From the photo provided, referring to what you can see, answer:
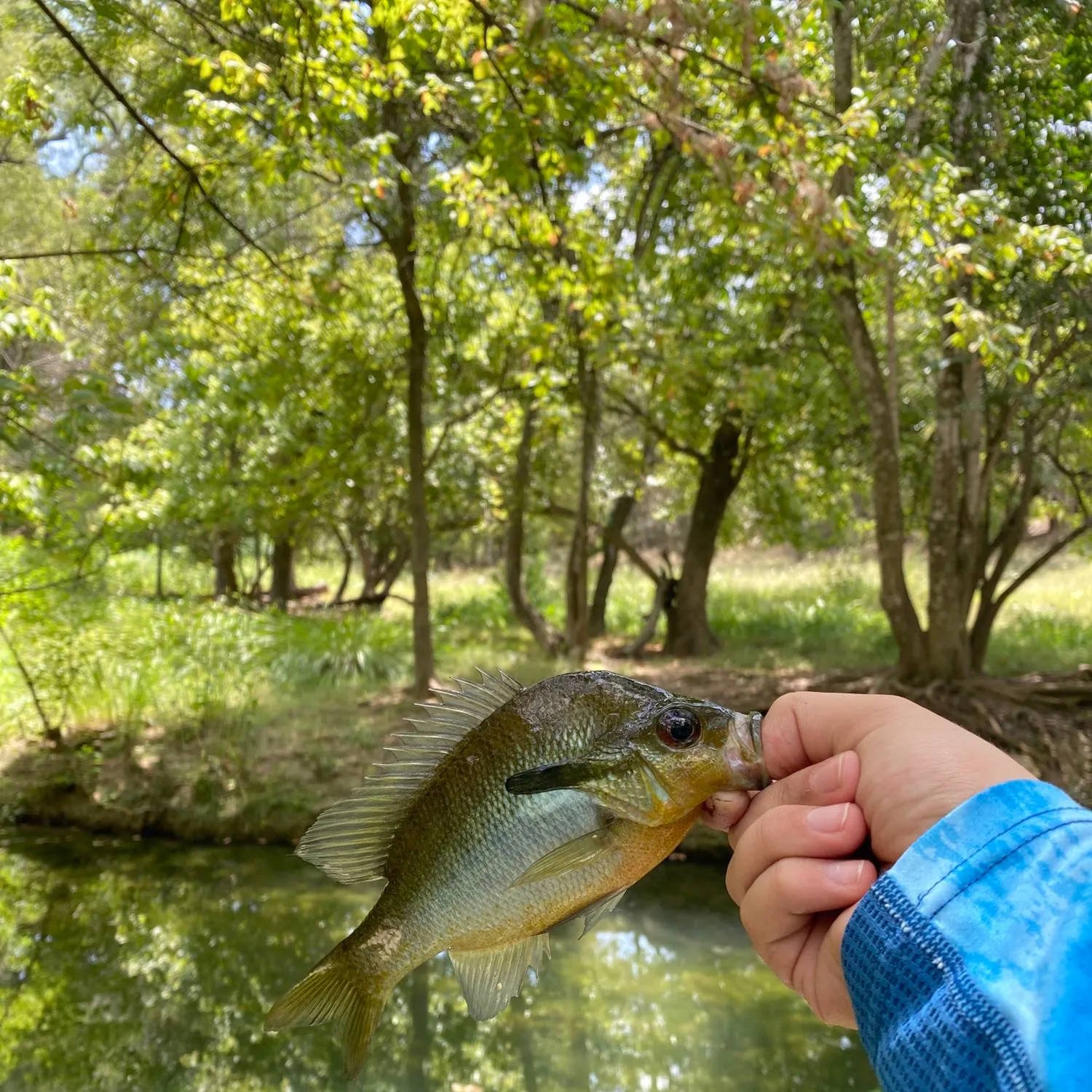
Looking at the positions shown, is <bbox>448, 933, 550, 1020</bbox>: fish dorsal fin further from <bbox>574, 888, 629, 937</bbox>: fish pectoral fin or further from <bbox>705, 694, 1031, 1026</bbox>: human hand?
<bbox>705, 694, 1031, 1026</bbox>: human hand

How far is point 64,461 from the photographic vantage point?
5762 millimetres

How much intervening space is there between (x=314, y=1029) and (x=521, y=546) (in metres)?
7.43

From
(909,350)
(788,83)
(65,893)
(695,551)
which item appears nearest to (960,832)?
(788,83)

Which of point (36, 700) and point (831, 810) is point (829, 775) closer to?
point (831, 810)

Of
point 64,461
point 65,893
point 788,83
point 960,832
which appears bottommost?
point 65,893

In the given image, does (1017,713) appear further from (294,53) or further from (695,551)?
(294,53)

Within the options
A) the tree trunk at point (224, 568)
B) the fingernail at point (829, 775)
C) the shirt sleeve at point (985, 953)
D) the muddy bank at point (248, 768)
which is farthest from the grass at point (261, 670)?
the shirt sleeve at point (985, 953)

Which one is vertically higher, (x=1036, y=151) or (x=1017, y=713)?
(x=1036, y=151)

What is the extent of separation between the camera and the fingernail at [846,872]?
99 cm

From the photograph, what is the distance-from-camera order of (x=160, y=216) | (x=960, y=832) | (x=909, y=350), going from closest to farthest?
(x=960, y=832), (x=160, y=216), (x=909, y=350)

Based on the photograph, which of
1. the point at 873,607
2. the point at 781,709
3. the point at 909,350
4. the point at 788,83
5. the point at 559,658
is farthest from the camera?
the point at 873,607

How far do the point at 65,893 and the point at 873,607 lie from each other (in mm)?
11078

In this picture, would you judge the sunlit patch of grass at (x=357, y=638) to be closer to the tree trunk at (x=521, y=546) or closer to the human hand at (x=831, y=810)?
the tree trunk at (x=521, y=546)

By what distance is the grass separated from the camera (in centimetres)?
675
